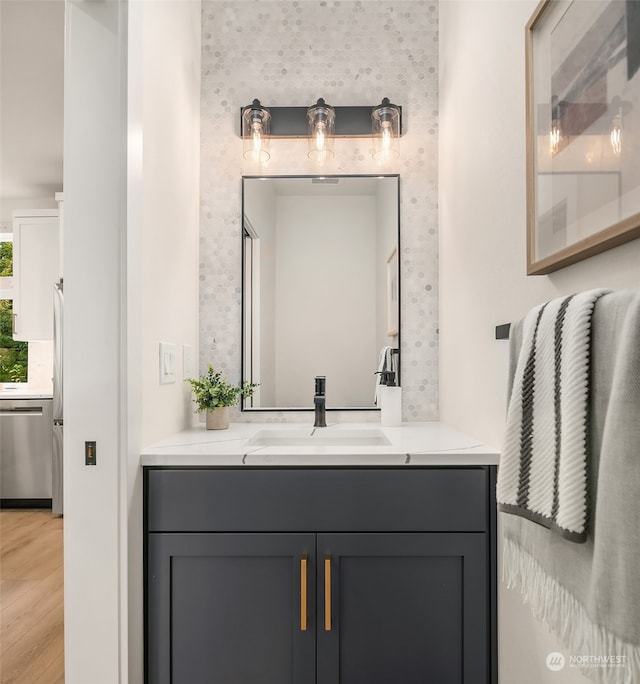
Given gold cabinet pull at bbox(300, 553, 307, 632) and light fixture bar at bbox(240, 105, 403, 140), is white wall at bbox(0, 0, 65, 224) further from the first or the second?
gold cabinet pull at bbox(300, 553, 307, 632)

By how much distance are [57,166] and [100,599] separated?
145 inches

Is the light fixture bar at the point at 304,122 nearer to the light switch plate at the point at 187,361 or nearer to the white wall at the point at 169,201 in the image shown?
the white wall at the point at 169,201

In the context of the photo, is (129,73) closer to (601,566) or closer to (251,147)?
(251,147)

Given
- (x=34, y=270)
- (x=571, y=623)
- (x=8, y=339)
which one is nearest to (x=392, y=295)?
(x=571, y=623)

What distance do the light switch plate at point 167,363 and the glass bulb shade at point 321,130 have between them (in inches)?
38.8

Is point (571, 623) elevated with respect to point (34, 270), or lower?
lower

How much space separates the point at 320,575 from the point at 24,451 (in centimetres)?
314

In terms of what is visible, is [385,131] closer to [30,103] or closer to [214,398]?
[214,398]

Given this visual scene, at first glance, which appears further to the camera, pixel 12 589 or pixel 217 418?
pixel 12 589

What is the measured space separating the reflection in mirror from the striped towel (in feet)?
3.73

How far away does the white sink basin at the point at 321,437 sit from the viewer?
178cm

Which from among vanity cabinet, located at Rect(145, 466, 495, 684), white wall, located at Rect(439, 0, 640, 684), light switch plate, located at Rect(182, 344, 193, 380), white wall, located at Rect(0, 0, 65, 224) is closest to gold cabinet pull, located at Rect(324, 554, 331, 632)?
vanity cabinet, located at Rect(145, 466, 495, 684)

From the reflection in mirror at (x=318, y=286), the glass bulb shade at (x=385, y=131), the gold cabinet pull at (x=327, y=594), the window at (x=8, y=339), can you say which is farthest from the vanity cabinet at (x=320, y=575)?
the window at (x=8, y=339)

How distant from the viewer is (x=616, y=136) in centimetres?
75
